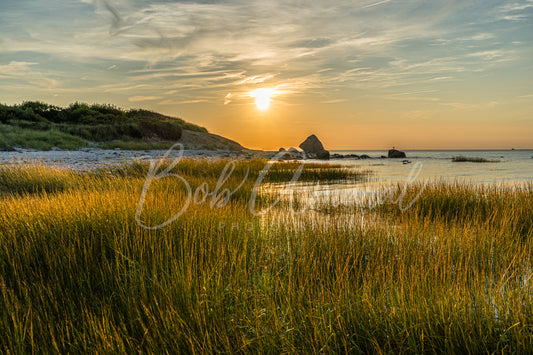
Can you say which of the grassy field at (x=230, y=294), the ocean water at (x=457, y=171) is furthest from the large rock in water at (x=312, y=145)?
the grassy field at (x=230, y=294)

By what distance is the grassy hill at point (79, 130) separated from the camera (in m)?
20.9

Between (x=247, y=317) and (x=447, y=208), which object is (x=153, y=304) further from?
(x=447, y=208)

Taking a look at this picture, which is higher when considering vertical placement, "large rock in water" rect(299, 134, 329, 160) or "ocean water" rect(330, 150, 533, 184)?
"large rock in water" rect(299, 134, 329, 160)

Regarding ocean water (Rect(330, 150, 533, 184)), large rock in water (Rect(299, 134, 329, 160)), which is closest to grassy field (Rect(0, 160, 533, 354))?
ocean water (Rect(330, 150, 533, 184))

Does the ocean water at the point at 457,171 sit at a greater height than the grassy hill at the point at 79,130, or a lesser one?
lesser

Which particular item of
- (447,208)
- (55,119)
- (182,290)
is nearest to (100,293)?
(182,290)

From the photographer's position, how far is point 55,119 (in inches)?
1307

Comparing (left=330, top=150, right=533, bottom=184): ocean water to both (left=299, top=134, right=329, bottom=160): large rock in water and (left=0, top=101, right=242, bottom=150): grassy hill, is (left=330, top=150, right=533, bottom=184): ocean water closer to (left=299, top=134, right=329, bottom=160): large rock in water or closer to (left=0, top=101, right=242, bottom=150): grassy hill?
(left=0, top=101, right=242, bottom=150): grassy hill

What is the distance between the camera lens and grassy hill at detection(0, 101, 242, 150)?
20.9 metres

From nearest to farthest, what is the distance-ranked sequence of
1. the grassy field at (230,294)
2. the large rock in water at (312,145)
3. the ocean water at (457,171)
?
the grassy field at (230,294) < the ocean water at (457,171) < the large rock in water at (312,145)

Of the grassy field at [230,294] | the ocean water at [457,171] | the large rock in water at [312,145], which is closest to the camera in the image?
the grassy field at [230,294]

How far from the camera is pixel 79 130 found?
27438 mm

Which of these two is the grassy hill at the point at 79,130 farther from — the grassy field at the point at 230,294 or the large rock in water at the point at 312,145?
the large rock in water at the point at 312,145

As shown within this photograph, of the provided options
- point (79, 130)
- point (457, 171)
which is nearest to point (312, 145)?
point (457, 171)
